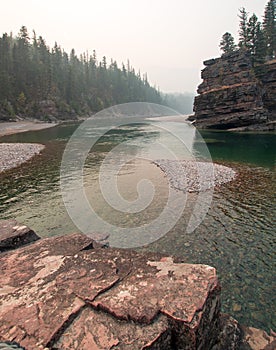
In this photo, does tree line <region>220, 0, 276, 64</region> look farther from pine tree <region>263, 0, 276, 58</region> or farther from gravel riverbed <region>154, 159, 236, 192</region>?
gravel riverbed <region>154, 159, 236, 192</region>

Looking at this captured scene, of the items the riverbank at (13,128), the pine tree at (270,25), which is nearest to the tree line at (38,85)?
the riverbank at (13,128)

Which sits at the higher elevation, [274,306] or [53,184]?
[53,184]

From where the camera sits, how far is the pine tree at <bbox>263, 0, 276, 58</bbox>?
256 feet

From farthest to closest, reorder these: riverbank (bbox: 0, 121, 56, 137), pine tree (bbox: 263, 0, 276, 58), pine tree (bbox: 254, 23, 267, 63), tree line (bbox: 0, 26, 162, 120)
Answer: tree line (bbox: 0, 26, 162, 120) → pine tree (bbox: 263, 0, 276, 58) → pine tree (bbox: 254, 23, 267, 63) → riverbank (bbox: 0, 121, 56, 137)

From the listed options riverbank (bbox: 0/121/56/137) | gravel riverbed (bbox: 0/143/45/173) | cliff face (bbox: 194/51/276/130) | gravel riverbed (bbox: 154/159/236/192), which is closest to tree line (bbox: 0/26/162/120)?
riverbank (bbox: 0/121/56/137)

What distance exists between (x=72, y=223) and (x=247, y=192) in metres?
15.7

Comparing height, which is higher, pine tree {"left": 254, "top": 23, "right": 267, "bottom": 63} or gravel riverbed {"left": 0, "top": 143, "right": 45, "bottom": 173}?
pine tree {"left": 254, "top": 23, "right": 267, "bottom": 63}

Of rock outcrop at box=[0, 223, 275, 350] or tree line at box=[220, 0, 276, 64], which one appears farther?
tree line at box=[220, 0, 276, 64]

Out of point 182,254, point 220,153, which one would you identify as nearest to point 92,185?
point 182,254

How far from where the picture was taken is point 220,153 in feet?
131

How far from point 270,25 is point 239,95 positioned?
33757 millimetres

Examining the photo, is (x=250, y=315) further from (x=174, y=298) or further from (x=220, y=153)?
(x=220, y=153)

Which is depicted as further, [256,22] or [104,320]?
[256,22]

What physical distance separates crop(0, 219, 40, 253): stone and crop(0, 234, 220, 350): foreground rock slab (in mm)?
2366
